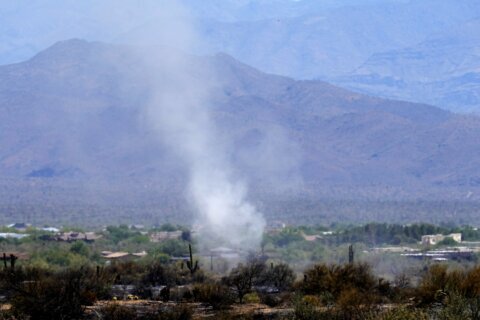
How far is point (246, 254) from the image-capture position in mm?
83188

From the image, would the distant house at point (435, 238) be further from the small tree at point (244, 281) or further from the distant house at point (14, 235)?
the small tree at point (244, 281)

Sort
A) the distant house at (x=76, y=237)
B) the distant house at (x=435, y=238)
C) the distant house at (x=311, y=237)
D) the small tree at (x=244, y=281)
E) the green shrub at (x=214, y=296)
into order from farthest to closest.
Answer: the distant house at (x=311, y=237)
the distant house at (x=76, y=237)
the distant house at (x=435, y=238)
the small tree at (x=244, y=281)
the green shrub at (x=214, y=296)

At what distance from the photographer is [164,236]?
10681 centimetres

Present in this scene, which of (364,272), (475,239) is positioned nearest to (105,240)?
(475,239)

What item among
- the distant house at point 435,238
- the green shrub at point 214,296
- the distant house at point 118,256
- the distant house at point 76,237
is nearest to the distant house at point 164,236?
the distant house at point 76,237

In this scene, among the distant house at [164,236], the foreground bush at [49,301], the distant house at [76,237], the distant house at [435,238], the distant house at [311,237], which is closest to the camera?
the foreground bush at [49,301]

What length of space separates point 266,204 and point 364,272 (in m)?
122

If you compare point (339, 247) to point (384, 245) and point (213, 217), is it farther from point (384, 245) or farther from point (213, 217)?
point (213, 217)

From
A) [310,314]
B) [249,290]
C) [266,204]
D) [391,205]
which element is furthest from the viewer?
[391,205]

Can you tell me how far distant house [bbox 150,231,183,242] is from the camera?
102806 millimetres

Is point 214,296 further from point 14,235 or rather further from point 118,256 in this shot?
point 14,235

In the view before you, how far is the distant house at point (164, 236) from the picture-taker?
103 meters

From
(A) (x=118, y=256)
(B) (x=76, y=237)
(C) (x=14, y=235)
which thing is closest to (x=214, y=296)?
(A) (x=118, y=256)

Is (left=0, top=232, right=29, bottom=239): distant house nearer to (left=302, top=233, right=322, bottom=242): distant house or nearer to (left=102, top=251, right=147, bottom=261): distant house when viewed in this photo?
(left=102, top=251, right=147, bottom=261): distant house
